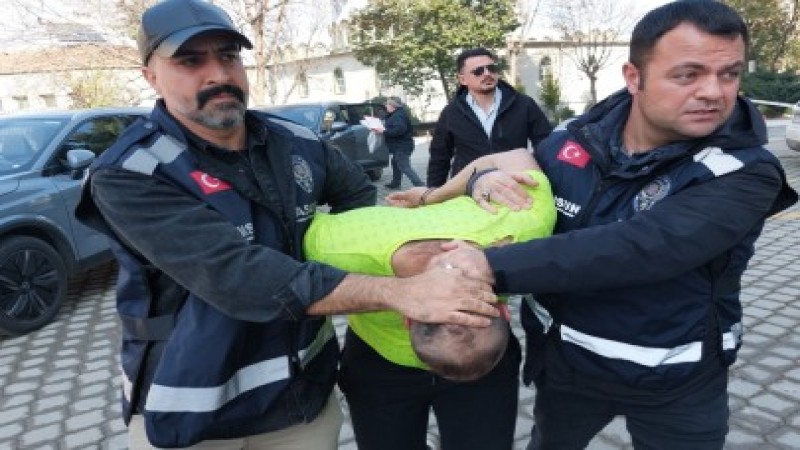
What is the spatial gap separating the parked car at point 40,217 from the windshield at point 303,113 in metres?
4.34

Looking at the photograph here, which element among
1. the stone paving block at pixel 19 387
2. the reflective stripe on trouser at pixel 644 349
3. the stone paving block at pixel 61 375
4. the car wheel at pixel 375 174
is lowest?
the car wheel at pixel 375 174

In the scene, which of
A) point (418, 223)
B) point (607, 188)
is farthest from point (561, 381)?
point (418, 223)

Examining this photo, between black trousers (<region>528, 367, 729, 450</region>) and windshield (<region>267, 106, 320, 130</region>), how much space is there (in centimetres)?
821

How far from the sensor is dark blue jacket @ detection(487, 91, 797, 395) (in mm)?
1519

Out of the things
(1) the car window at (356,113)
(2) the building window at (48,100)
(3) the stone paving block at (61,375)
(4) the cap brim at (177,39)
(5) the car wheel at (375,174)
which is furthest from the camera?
(2) the building window at (48,100)

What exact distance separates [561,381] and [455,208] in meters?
0.68

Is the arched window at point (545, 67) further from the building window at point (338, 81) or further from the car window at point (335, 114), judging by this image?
the car window at point (335, 114)

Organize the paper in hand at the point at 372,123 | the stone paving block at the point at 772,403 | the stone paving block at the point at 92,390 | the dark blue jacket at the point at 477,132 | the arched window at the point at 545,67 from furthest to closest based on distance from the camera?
the arched window at the point at 545,67 < the paper in hand at the point at 372,123 < the dark blue jacket at the point at 477,132 < the stone paving block at the point at 92,390 < the stone paving block at the point at 772,403

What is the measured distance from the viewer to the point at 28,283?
4867 millimetres

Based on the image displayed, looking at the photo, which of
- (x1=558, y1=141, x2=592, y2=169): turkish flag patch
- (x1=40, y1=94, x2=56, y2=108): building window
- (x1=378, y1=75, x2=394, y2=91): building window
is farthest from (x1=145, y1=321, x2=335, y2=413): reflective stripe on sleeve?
(x1=40, y1=94, x2=56, y2=108): building window

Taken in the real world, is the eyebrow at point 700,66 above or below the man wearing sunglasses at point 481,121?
above

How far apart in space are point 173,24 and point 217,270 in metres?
0.67

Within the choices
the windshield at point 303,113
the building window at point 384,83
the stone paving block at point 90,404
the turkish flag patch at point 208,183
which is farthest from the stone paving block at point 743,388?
the building window at point 384,83

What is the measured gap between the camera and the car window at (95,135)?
5.54 meters
